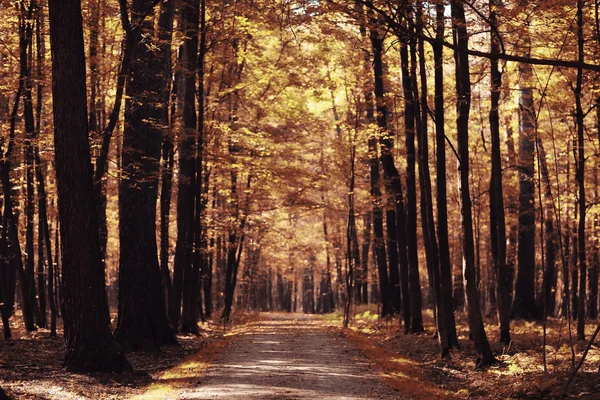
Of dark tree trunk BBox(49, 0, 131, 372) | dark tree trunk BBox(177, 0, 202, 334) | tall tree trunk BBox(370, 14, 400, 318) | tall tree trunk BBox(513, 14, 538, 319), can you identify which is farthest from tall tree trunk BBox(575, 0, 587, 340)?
dark tree trunk BBox(177, 0, 202, 334)

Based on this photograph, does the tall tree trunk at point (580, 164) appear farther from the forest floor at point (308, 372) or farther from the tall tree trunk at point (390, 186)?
the tall tree trunk at point (390, 186)

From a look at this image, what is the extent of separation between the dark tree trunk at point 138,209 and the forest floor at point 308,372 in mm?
819

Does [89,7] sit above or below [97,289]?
above

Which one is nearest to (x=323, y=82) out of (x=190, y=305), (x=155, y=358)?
(x=190, y=305)

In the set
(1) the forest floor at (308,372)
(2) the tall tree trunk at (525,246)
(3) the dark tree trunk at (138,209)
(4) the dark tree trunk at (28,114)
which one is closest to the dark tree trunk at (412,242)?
(1) the forest floor at (308,372)

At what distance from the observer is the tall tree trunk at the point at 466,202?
1306cm

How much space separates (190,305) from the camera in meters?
22.0

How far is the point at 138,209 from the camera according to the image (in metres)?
16.2

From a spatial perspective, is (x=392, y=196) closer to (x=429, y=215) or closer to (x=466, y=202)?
(x=429, y=215)

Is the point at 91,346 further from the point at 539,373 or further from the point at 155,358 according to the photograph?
the point at 539,373

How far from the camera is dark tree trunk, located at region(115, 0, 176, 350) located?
52.0ft

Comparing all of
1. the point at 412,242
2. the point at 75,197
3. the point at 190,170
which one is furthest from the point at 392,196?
the point at 75,197

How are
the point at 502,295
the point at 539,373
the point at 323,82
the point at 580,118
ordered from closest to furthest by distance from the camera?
the point at 539,373 → the point at 580,118 → the point at 502,295 → the point at 323,82

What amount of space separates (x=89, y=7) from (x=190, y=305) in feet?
30.7
